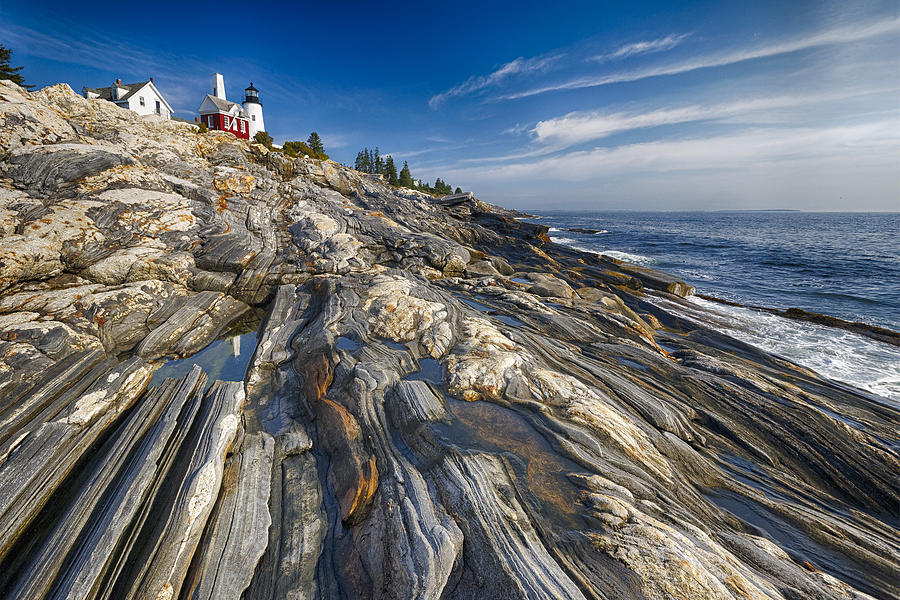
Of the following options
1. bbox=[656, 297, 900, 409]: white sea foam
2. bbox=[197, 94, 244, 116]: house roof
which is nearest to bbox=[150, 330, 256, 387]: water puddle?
bbox=[656, 297, 900, 409]: white sea foam

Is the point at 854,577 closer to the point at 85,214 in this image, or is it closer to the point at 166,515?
the point at 166,515

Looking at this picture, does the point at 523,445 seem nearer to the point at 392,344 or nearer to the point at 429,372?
the point at 429,372

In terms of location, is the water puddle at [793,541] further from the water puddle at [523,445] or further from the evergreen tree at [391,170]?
the evergreen tree at [391,170]

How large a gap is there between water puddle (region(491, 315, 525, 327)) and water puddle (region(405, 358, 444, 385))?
17.8 ft

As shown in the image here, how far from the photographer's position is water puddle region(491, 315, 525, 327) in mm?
16327

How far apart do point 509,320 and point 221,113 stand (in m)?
67.4

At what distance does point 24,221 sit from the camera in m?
15.8

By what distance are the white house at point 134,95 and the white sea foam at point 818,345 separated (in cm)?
8287

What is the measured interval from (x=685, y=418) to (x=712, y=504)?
10.6 feet

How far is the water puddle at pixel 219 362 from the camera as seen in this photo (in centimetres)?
1202

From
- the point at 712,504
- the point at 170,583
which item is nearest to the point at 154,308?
the point at 170,583

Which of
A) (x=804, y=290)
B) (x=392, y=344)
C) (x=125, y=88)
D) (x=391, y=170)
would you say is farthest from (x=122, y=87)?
(x=804, y=290)

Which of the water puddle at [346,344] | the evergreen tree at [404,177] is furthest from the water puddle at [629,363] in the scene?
the evergreen tree at [404,177]

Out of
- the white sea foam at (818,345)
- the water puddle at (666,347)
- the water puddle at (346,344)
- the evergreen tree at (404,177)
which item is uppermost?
the evergreen tree at (404,177)
